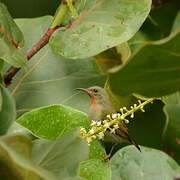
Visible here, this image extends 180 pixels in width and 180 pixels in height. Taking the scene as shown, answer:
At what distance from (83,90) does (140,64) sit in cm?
93

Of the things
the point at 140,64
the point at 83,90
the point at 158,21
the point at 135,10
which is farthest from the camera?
the point at 158,21

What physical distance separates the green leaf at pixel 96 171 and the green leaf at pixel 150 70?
0.58 meters

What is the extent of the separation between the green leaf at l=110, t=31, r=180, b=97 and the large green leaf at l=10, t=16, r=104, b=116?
84 cm

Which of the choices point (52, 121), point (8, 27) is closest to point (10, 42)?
point (8, 27)

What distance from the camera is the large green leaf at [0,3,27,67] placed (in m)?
1.26

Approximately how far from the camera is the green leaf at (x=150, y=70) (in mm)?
748

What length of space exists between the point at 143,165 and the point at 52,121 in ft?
0.99

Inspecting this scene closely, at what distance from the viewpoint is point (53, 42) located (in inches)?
54.5

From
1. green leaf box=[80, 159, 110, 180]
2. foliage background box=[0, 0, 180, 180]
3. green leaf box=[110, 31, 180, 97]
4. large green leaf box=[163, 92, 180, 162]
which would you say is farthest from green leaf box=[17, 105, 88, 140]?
green leaf box=[110, 31, 180, 97]

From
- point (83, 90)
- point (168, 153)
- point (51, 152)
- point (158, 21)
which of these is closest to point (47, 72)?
point (83, 90)

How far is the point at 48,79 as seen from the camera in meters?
1.70

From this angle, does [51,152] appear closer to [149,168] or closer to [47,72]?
[149,168]

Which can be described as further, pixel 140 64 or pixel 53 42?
pixel 53 42

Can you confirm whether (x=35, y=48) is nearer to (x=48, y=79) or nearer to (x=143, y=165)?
(x=48, y=79)
